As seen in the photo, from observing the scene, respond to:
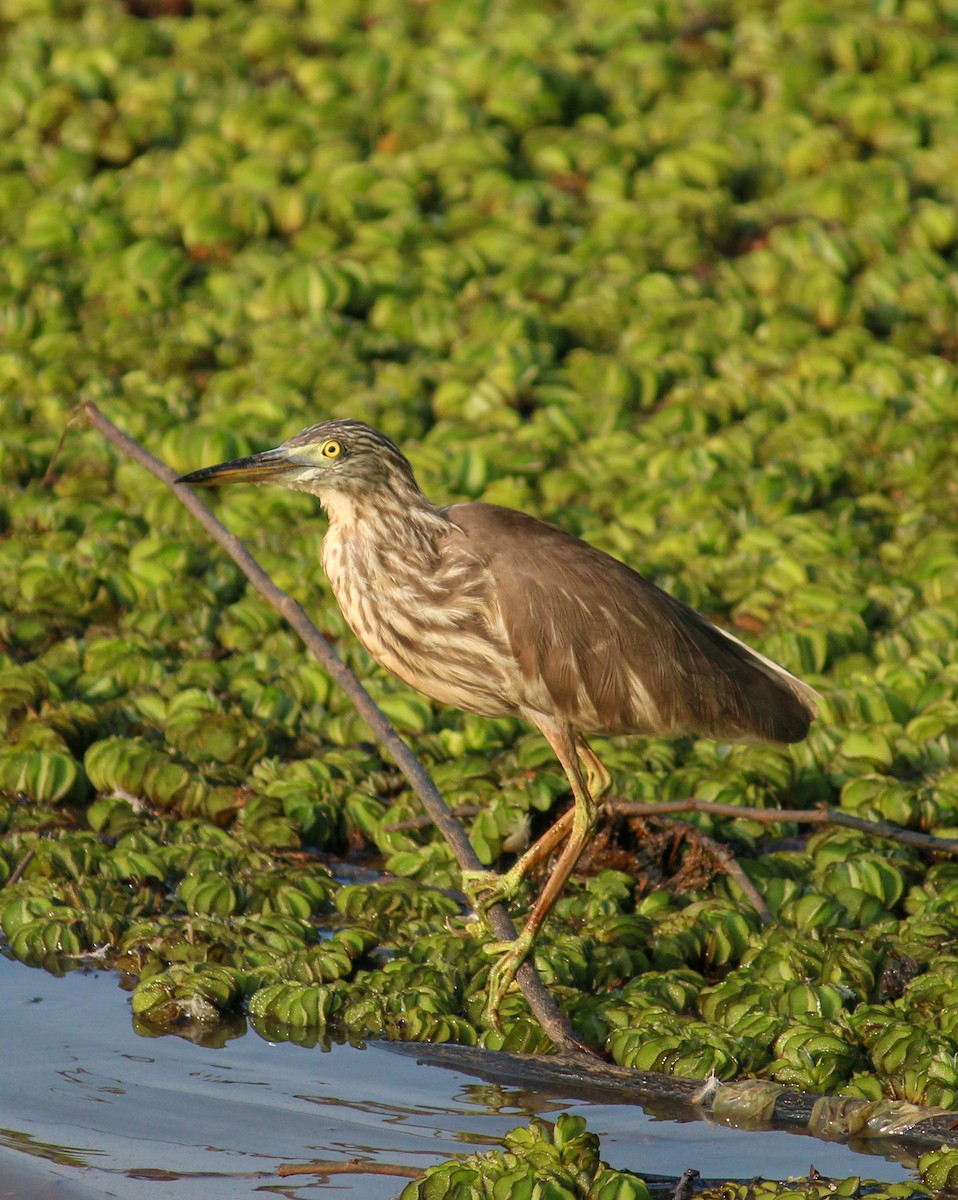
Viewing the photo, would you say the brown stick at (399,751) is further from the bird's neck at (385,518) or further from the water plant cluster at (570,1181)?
the water plant cluster at (570,1181)

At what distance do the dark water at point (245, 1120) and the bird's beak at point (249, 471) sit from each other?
155 cm

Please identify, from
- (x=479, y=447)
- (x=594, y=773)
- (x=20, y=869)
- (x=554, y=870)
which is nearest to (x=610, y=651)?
(x=594, y=773)

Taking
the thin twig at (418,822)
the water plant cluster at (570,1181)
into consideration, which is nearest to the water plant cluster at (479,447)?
the thin twig at (418,822)

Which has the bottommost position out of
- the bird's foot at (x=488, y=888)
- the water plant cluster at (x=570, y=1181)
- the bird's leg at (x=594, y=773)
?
the water plant cluster at (x=570, y=1181)

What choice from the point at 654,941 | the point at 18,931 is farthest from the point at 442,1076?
the point at 18,931

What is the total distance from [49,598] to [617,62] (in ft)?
18.8

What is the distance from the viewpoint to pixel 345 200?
9.18 metres

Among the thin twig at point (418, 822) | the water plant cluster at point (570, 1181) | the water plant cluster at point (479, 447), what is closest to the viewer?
the water plant cluster at point (570, 1181)

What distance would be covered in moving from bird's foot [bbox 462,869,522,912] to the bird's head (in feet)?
3.87

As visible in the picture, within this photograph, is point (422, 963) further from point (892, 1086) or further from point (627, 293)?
point (627, 293)

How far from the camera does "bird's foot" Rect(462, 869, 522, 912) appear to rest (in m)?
4.97

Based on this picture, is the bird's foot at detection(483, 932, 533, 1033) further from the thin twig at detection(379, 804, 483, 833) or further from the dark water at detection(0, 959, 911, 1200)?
the thin twig at detection(379, 804, 483, 833)

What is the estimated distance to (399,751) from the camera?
16.4ft

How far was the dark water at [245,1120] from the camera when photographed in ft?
13.2
